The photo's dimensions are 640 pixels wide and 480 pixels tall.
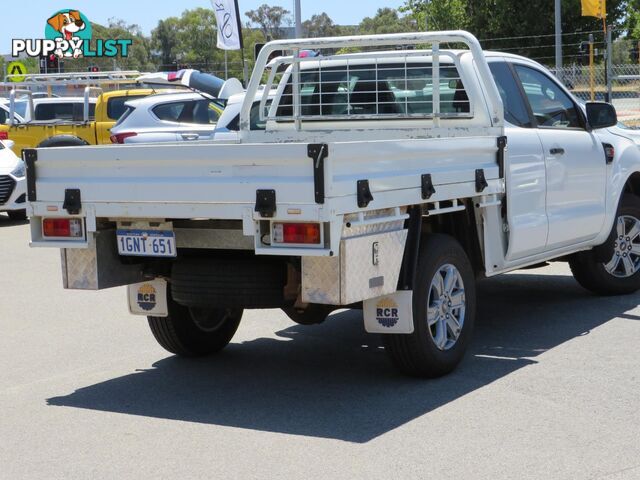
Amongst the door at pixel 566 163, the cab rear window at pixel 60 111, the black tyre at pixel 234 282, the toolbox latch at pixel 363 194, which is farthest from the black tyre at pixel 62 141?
the toolbox latch at pixel 363 194

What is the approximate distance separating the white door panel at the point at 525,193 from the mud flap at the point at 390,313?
4.94 ft

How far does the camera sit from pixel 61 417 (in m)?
6.36

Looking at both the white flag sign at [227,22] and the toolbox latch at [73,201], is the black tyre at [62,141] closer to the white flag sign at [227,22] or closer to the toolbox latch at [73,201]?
the white flag sign at [227,22]

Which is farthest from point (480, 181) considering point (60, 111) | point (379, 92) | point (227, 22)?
point (227, 22)

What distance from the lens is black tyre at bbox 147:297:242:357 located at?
7512 millimetres

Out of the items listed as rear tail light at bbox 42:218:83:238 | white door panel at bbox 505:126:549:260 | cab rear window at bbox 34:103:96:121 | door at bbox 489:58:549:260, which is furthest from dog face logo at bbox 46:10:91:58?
rear tail light at bbox 42:218:83:238

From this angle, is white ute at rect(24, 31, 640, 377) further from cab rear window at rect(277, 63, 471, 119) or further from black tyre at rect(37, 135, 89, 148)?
black tyre at rect(37, 135, 89, 148)

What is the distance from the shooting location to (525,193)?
792 centimetres

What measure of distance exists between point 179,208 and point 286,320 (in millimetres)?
2956

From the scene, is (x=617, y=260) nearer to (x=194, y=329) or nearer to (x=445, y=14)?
(x=194, y=329)

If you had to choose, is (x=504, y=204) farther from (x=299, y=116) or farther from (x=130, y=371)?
(x=130, y=371)

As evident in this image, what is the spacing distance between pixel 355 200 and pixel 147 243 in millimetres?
1402

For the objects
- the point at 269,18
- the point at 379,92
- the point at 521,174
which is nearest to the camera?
the point at 521,174

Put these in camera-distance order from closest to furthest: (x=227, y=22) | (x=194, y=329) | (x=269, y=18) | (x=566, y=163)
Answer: (x=194, y=329), (x=566, y=163), (x=227, y=22), (x=269, y=18)
